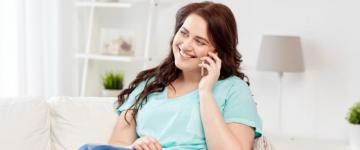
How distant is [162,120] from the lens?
1927mm

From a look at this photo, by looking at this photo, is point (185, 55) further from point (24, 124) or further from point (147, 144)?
point (24, 124)

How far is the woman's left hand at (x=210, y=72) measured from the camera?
73.8 inches

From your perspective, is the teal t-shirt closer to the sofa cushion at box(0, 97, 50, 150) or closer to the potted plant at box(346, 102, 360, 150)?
the sofa cushion at box(0, 97, 50, 150)

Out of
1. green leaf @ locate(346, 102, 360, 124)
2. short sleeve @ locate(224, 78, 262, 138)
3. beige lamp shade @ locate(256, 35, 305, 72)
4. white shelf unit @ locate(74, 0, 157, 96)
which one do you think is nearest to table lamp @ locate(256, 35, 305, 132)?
beige lamp shade @ locate(256, 35, 305, 72)

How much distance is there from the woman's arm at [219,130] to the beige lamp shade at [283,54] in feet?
4.28

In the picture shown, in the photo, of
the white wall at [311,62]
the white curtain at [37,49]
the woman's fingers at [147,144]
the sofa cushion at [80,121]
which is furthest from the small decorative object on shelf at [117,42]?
the woman's fingers at [147,144]

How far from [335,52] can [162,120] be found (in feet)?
5.23

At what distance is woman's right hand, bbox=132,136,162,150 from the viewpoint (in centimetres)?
177

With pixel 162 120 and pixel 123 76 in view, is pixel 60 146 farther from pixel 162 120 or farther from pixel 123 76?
pixel 123 76

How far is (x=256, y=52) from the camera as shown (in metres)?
3.40

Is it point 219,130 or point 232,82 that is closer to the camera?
point 219,130

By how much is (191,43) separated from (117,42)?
171cm

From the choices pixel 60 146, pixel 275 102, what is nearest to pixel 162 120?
pixel 60 146

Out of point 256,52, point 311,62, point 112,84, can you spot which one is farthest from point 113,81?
point 311,62
